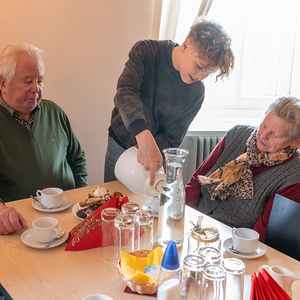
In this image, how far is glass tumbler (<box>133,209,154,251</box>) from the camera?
37.9 inches

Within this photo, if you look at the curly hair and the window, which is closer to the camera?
the curly hair

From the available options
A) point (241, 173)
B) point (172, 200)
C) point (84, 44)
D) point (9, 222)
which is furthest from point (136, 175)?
point (84, 44)

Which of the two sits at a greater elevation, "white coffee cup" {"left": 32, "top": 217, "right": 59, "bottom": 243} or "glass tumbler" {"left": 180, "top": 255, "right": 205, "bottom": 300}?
"glass tumbler" {"left": 180, "top": 255, "right": 205, "bottom": 300}

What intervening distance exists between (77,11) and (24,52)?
2.70 ft

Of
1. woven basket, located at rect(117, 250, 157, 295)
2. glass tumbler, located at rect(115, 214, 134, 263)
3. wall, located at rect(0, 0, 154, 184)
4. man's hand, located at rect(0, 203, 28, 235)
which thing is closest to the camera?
woven basket, located at rect(117, 250, 157, 295)

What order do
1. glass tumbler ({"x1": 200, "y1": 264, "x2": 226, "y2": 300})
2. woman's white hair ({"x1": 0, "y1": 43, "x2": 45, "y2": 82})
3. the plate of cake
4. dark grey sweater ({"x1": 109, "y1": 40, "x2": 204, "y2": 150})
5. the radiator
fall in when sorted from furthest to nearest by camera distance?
1. the radiator
2. woman's white hair ({"x1": 0, "y1": 43, "x2": 45, "y2": 82})
3. dark grey sweater ({"x1": 109, "y1": 40, "x2": 204, "y2": 150})
4. the plate of cake
5. glass tumbler ({"x1": 200, "y1": 264, "x2": 226, "y2": 300})

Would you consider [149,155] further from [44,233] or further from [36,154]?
[36,154]

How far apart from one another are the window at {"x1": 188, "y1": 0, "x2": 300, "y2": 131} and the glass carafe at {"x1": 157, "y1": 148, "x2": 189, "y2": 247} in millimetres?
2004

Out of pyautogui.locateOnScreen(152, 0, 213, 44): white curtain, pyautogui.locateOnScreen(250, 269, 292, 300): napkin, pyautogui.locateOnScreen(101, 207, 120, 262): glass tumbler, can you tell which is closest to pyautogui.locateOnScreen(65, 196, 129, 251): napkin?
pyautogui.locateOnScreen(101, 207, 120, 262): glass tumbler

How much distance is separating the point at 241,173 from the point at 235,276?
3.35 feet

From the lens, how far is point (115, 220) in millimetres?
920

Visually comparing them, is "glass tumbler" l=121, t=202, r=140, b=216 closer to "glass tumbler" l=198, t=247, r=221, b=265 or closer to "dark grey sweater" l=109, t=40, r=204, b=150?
"glass tumbler" l=198, t=247, r=221, b=265

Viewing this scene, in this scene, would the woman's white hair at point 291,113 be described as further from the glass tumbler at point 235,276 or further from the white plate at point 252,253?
the glass tumbler at point 235,276

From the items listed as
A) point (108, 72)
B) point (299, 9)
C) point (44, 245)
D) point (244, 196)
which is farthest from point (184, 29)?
point (44, 245)
